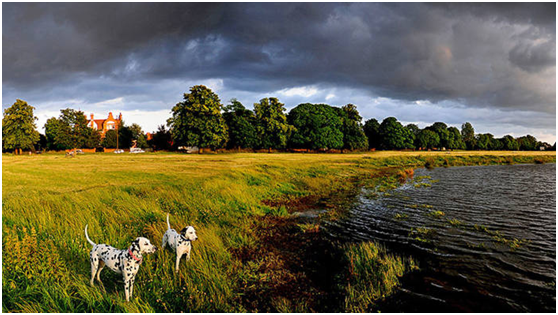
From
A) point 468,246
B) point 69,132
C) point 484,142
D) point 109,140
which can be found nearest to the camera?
point 468,246

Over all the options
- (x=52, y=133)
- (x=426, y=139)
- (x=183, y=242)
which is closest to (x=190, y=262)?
(x=183, y=242)

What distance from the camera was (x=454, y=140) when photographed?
13500 centimetres

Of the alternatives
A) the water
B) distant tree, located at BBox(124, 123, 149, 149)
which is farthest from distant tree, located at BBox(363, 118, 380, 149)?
the water

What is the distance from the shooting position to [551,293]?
750 centimetres

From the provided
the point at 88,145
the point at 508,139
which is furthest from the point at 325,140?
the point at 508,139

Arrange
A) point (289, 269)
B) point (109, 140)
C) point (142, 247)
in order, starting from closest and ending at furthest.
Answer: point (142, 247)
point (289, 269)
point (109, 140)

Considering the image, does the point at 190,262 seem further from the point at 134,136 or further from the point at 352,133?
the point at 134,136

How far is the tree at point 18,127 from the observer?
5100 cm

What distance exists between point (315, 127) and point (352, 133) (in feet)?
53.4

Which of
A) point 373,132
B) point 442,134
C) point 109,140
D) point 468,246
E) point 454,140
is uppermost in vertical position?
point 442,134

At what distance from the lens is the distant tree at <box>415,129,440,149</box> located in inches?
4515

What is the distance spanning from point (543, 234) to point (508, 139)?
188471mm

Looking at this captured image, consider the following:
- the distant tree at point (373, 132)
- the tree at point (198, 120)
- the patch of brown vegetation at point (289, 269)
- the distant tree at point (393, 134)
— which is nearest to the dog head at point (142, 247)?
the patch of brown vegetation at point (289, 269)

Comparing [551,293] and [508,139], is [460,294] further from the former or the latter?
[508,139]
